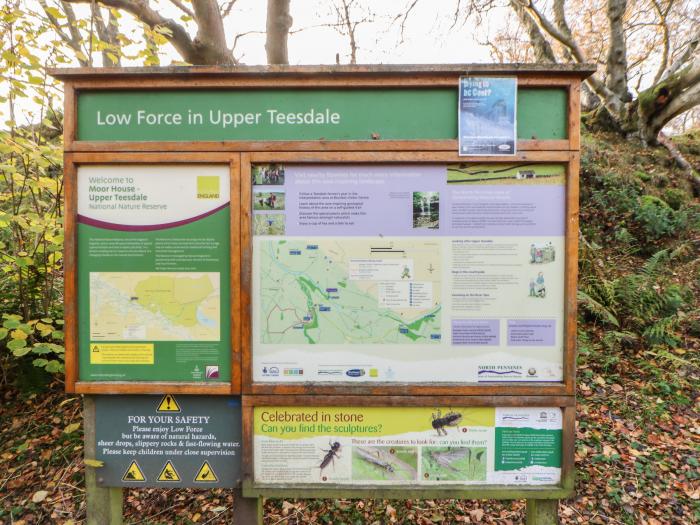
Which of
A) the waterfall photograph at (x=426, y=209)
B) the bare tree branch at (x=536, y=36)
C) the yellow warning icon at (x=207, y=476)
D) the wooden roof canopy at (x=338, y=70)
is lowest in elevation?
the yellow warning icon at (x=207, y=476)

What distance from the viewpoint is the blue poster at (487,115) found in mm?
2203

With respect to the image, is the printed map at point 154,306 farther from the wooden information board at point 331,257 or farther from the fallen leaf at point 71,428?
→ the fallen leaf at point 71,428

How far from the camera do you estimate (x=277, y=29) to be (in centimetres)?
519

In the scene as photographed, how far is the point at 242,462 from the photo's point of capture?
92.8 inches

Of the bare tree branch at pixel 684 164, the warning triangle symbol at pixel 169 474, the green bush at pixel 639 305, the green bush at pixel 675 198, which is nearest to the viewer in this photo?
the warning triangle symbol at pixel 169 474

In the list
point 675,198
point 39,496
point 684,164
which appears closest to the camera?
point 39,496

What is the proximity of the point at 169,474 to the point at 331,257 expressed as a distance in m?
1.61

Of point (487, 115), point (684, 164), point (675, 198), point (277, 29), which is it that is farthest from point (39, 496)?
point (684, 164)

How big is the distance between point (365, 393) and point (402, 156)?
4.42ft

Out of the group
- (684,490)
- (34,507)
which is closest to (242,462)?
(34,507)

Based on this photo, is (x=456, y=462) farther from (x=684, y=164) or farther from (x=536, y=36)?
(x=536, y=36)

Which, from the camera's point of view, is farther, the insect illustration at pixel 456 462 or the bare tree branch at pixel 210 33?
the bare tree branch at pixel 210 33

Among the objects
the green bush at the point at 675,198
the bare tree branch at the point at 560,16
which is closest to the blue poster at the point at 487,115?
the green bush at the point at 675,198

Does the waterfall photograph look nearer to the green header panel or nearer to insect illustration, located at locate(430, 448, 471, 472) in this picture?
the green header panel
